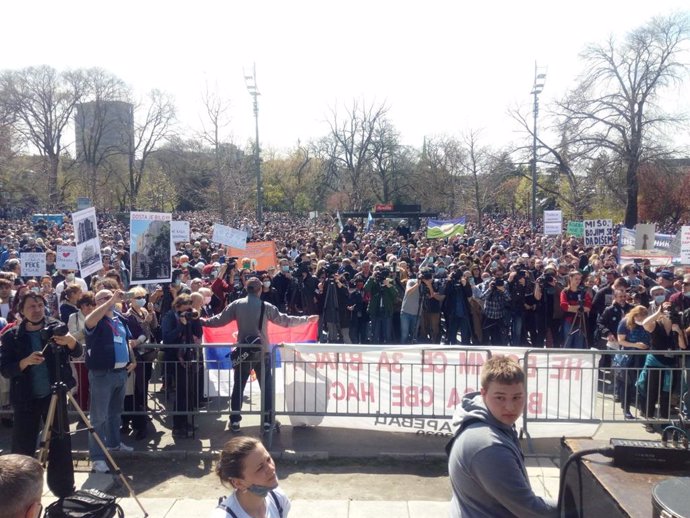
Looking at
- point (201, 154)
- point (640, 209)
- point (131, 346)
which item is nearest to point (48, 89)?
point (201, 154)

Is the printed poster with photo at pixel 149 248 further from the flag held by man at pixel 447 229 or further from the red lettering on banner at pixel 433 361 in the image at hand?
the flag held by man at pixel 447 229

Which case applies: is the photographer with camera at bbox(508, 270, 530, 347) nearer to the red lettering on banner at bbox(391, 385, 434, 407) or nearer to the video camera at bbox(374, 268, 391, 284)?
the video camera at bbox(374, 268, 391, 284)

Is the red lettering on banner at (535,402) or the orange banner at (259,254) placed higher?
the orange banner at (259,254)

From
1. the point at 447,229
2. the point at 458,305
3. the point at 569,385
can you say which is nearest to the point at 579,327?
the point at 458,305

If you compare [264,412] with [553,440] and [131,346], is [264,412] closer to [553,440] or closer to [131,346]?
[131,346]

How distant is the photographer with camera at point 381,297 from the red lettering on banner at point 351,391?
201 inches

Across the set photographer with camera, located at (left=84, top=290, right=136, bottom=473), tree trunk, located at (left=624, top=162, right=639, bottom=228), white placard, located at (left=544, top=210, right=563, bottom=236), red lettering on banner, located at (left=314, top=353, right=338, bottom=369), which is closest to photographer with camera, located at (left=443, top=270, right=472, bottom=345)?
red lettering on banner, located at (left=314, top=353, right=338, bottom=369)

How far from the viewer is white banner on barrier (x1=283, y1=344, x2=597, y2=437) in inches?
275

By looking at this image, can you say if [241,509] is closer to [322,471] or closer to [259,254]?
[322,471]

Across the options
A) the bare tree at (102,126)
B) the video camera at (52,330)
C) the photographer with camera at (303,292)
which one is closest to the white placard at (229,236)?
the photographer with camera at (303,292)

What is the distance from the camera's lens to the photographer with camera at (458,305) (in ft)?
40.0

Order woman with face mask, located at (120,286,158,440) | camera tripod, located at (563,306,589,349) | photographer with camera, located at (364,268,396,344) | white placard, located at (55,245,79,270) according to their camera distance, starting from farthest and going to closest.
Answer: white placard, located at (55,245,79,270), photographer with camera, located at (364,268,396,344), camera tripod, located at (563,306,589,349), woman with face mask, located at (120,286,158,440)

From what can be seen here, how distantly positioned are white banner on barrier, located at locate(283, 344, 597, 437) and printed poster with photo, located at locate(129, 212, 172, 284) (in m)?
3.46

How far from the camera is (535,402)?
A: 22.9 ft
